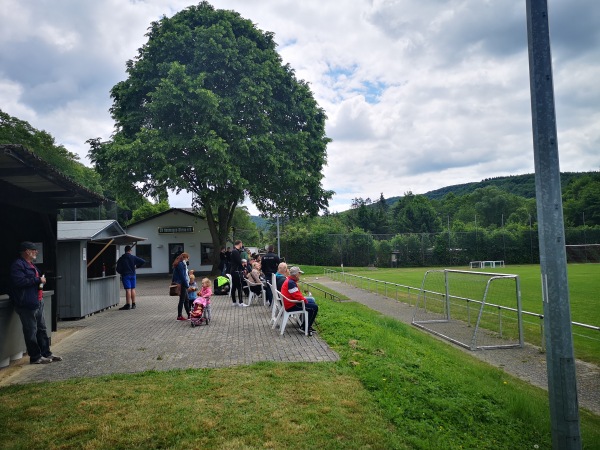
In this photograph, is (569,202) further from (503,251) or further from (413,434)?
(413,434)

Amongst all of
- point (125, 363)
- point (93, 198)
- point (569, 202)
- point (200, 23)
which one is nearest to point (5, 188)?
point (93, 198)

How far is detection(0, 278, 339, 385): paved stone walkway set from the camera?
20.5 feet

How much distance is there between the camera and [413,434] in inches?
161

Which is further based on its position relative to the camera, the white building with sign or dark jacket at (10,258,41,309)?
the white building with sign

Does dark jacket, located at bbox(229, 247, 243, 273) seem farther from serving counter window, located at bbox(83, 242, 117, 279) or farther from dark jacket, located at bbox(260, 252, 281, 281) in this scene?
serving counter window, located at bbox(83, 242, 117, 279)

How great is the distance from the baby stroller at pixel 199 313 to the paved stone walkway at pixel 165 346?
0.61ft

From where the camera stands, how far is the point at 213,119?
21.7m

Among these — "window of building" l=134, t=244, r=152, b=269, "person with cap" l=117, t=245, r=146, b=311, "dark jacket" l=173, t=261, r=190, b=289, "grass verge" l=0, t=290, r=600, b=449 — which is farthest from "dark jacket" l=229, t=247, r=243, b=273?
"window of building" l=134, t=244, r=152, b=269

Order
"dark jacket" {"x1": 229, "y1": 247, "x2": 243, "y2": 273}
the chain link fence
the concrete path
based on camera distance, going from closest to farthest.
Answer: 1. the concrete path
2. "dark jacket" {"x1": 229, "y1": 247, "x2": 243, "y2": 273}
3. the chain link fence

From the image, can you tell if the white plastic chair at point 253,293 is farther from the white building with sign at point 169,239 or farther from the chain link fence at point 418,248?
the chain link fence at point 418,248

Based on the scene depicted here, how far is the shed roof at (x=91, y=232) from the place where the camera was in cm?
1169

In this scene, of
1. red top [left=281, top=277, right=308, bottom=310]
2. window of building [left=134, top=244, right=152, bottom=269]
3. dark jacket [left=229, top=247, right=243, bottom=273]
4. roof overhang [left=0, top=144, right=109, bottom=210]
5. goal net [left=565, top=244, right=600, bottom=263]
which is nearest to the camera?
Answer: roof overhang [left=0, top=144, right=109, bottom=210]

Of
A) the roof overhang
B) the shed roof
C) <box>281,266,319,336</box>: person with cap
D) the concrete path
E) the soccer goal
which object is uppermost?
the roof overhang

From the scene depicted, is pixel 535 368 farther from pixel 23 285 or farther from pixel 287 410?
pixel 23 285
